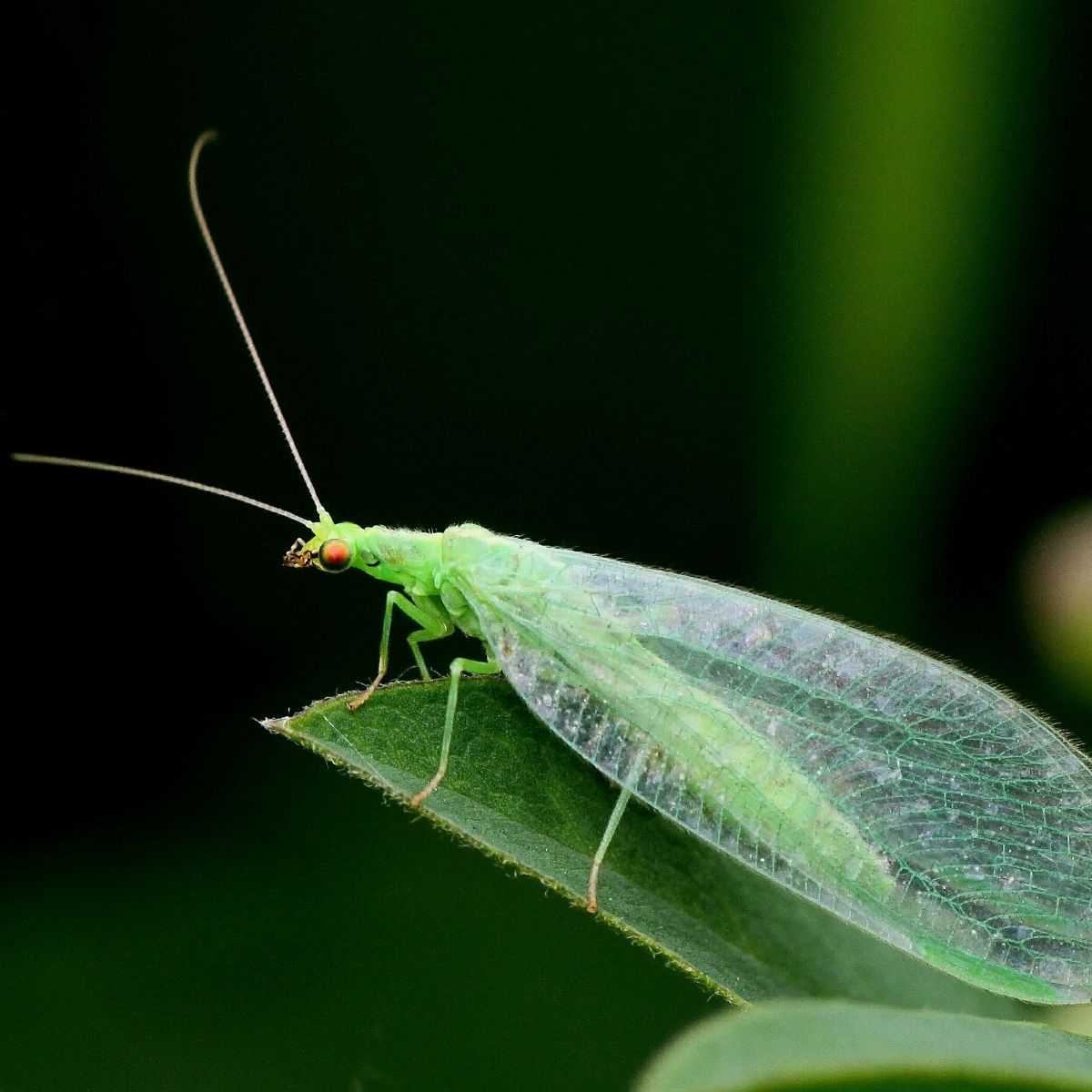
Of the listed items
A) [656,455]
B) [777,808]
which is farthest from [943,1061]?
[656,455]

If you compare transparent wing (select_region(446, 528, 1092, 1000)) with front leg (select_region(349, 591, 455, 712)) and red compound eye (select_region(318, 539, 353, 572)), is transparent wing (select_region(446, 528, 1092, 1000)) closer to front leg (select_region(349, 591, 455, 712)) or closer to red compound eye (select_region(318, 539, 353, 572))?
front leg (select_region(349, 591, 455, 712))

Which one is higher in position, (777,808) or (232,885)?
(777,808)

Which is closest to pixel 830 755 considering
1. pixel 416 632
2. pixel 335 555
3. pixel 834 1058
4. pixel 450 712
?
pixel 450 712

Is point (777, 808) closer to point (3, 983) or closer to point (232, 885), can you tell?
point (232, 885)

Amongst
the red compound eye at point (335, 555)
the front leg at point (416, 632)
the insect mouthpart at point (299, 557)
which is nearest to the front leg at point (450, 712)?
the front leg at point (416, 632)

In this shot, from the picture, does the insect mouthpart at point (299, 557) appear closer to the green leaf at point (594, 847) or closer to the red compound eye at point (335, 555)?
the red compound eye at point (335, 555)

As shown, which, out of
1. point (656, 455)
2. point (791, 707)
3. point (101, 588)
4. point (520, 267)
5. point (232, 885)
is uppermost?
point (520, 267)
